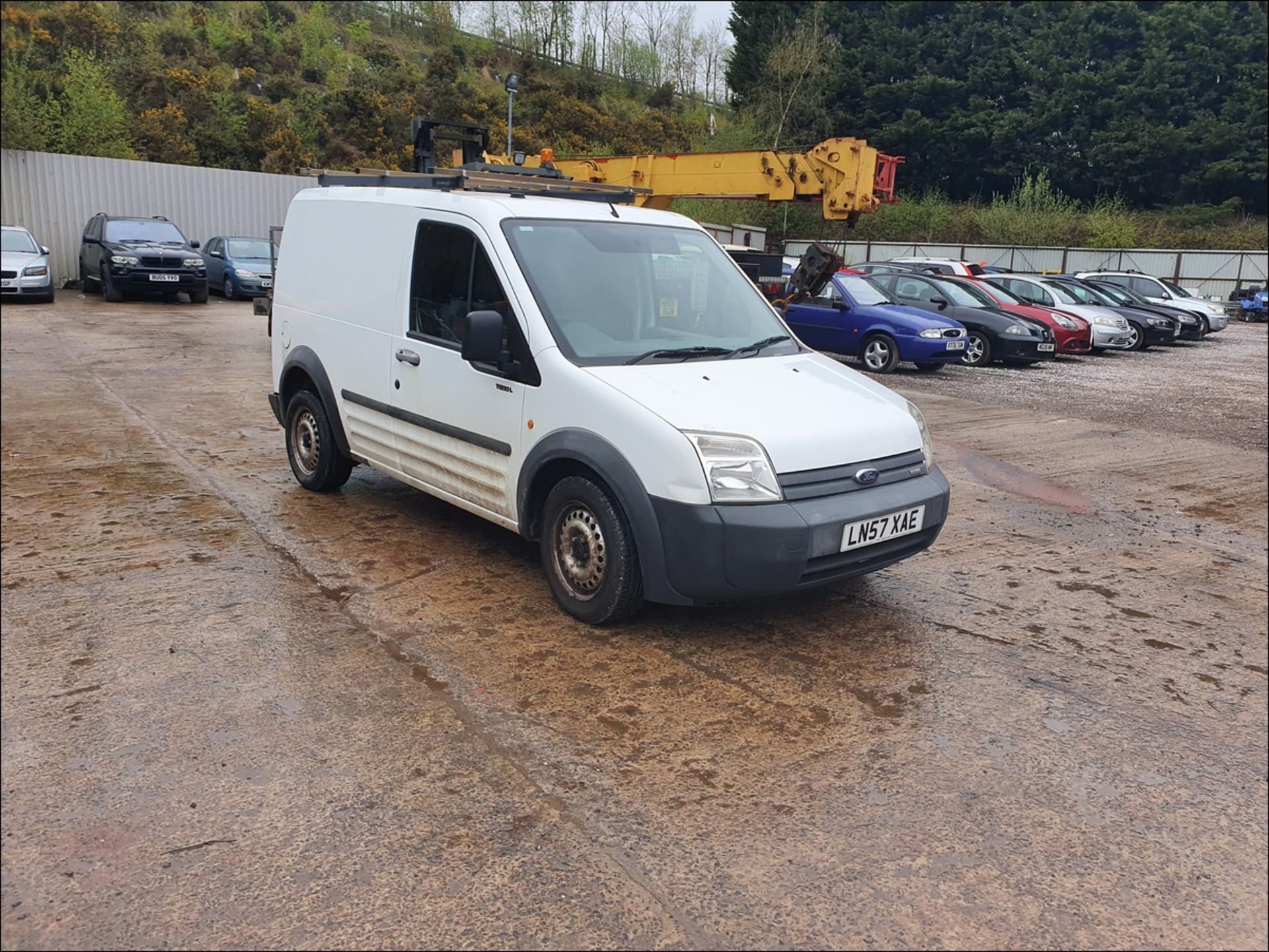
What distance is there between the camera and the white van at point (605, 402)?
4191 millimetres

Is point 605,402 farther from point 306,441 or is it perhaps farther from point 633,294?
point 306,441

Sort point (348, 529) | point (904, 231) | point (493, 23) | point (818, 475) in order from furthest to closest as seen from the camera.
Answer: point (493, 23), point (904, 231), point (348, 529), point (818, 475)

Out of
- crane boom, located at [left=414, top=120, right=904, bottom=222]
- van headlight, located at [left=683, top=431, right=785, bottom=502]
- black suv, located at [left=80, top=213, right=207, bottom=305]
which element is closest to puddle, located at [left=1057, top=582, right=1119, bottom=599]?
van headlight, located at [left=683, top=431, right=785, bottom=502]

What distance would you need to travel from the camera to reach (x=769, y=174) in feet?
54.5

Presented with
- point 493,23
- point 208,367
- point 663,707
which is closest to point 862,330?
point 208,367

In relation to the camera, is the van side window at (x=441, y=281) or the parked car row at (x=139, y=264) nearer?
the van side window at (x=441, y=281)

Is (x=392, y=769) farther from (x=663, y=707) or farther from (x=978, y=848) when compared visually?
(x=978, y=848)

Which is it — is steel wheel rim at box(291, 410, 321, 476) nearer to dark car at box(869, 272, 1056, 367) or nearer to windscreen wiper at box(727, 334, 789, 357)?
windscreen wiper at box(727, 334, 789, 357)

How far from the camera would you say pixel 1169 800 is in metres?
3.34

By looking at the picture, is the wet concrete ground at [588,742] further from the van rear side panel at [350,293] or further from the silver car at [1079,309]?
the silver car at [1079,309]

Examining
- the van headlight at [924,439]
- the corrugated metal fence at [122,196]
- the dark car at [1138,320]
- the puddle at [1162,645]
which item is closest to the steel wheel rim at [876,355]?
the dark car at [1138,320]

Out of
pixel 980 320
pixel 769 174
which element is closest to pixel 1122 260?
pixel 980 320

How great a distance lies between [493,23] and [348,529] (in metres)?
51.2

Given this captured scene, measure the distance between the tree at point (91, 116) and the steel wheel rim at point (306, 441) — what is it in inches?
957
